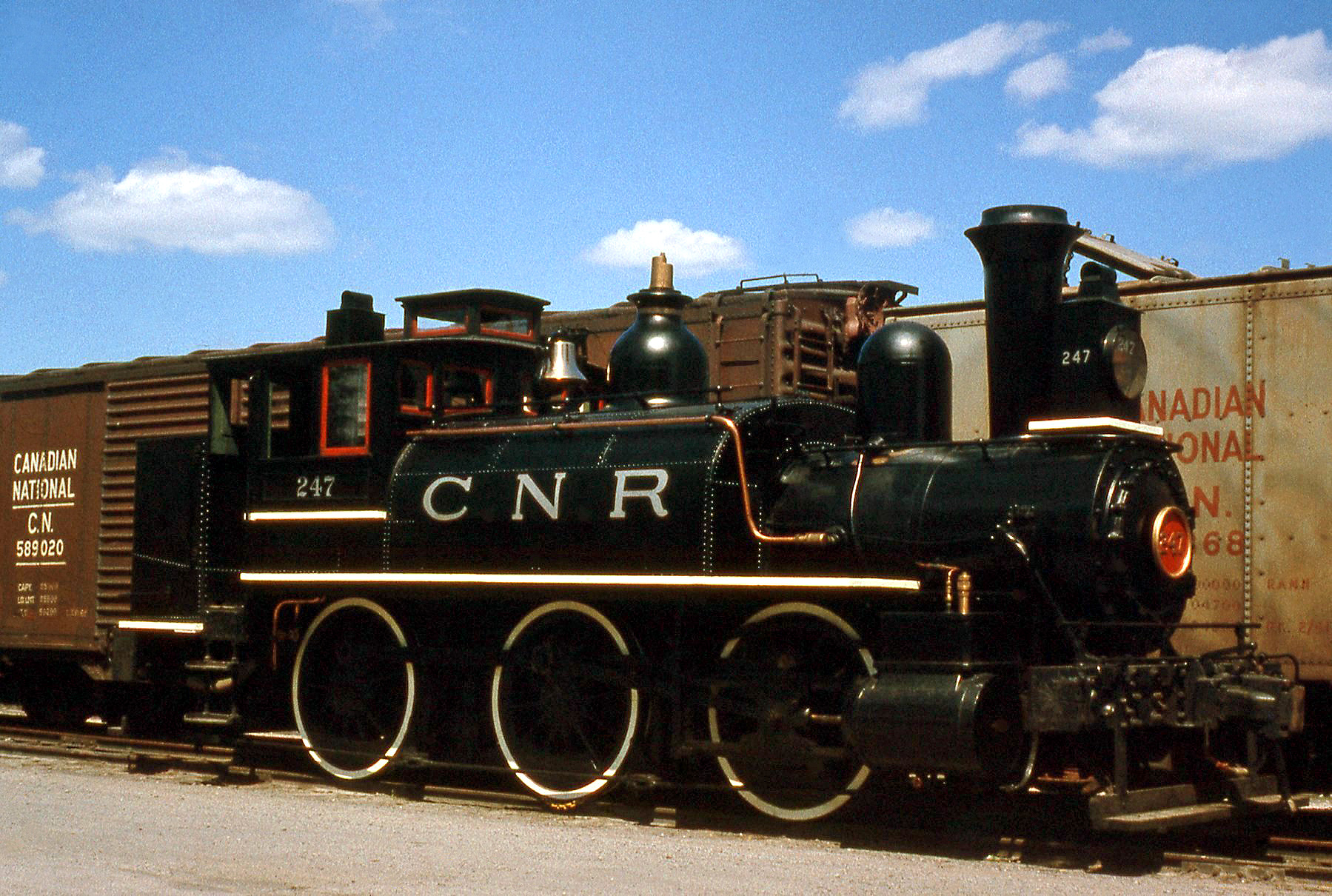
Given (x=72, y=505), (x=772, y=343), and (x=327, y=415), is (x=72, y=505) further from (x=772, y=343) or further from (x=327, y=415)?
(x=772, y=343)

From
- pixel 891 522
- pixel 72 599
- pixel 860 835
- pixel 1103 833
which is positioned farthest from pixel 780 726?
pixel 72 599

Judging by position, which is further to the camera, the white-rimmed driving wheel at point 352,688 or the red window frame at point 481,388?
the red window frame at point 481,388

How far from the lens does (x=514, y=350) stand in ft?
36.9

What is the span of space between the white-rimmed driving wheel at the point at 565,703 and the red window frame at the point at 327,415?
1839 mm

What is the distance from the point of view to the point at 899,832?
8.34 m

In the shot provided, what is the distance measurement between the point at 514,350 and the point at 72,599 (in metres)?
5.83

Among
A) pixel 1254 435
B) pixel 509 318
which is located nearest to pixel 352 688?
pixel 509 318

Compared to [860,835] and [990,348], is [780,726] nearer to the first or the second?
[860,835]

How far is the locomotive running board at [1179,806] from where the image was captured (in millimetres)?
7402

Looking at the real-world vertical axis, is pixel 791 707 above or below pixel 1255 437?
below

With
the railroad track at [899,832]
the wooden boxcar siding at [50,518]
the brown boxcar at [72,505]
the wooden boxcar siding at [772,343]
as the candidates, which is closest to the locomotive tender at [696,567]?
the railroad track at [899,832]

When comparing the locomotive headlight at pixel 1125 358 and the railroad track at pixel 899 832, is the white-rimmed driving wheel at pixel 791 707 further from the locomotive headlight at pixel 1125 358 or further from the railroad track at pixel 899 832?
the locomotive headlight at pixel 1125 358

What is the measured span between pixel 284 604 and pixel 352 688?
3.15ft

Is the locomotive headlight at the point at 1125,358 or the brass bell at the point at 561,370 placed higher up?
the brass bell at the point at 561,370
